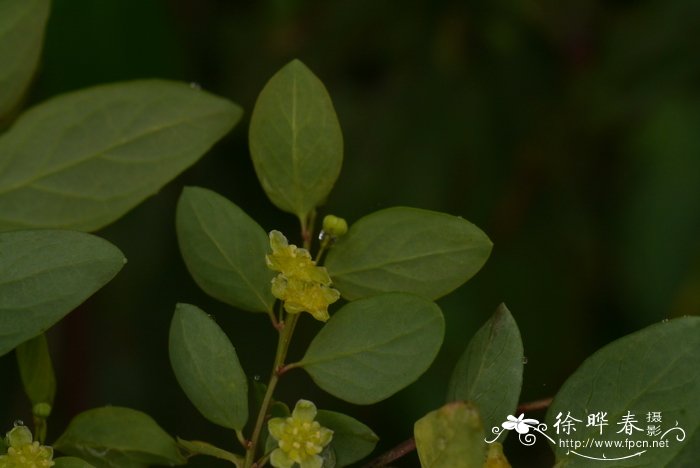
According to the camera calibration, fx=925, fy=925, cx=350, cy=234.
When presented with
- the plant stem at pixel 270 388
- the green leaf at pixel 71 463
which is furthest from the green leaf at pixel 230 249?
the green leaf at pixel 71 463

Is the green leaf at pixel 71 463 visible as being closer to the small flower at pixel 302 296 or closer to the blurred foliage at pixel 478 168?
the small flower at pixel 302 296

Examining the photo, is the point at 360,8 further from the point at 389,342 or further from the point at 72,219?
the point at 389,342

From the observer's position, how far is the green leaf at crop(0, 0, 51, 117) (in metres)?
0.61

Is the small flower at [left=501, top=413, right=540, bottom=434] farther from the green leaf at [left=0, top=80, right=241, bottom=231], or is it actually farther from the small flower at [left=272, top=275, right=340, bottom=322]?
the green leaf at [left=0, top=80, right=241, bottom=231]

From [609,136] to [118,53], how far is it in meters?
0.67

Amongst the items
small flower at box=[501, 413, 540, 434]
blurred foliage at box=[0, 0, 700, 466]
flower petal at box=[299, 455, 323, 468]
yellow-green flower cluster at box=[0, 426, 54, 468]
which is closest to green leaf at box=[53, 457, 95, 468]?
yellow-green flower cluster at box=[0, 426, 54, 468]

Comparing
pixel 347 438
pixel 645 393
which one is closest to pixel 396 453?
pixel 347 438

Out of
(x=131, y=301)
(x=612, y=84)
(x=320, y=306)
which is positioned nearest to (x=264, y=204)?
(x=131, y=301)

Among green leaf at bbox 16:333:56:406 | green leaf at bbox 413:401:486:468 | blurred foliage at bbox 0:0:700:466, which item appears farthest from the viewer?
blurred foliage at bbox 0:0:700:466

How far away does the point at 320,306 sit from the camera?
50 centimetres

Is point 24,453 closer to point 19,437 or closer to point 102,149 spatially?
point 19,437

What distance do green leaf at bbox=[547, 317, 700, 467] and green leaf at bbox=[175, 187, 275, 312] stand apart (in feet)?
0.58

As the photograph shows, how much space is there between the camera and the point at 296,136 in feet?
1.70

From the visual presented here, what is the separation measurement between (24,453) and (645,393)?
318 mm
